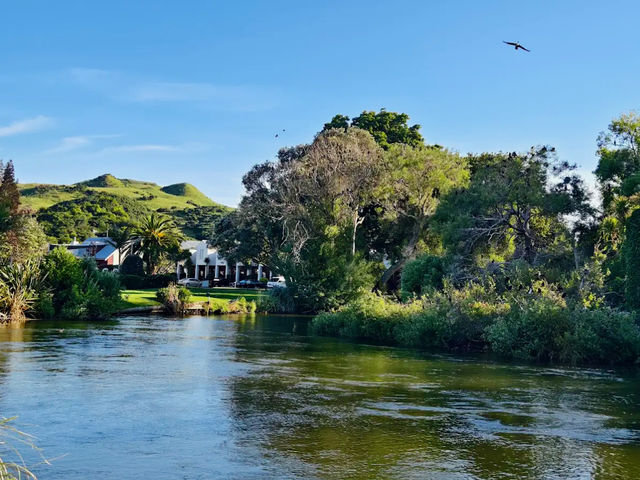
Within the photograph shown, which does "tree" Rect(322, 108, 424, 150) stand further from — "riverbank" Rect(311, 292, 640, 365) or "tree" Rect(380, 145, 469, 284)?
"riverbank" Rect(311, 292, 640, 365)

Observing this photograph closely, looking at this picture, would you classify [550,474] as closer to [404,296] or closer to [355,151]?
[404,296]

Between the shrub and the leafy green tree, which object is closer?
the leafy green tree

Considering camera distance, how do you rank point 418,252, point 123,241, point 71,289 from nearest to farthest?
point 71,289 → point 418,252 → point 123,241

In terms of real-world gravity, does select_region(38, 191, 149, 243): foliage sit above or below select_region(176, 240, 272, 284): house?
above

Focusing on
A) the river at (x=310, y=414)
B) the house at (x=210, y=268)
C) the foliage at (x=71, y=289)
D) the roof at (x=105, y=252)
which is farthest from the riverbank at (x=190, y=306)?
the house at (x=210, y=268)

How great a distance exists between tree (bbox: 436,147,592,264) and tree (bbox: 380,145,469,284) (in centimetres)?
1260

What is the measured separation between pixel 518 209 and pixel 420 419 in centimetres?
2957

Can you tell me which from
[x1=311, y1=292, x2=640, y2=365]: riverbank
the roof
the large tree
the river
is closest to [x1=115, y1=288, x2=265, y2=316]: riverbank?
the large tree

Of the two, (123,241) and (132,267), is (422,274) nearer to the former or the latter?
(132,267)

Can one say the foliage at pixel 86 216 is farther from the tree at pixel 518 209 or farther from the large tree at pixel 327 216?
the tree at pixel 518 209

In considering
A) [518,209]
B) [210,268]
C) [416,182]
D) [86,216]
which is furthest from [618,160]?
[86,216]

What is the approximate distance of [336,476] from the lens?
13.1 meters

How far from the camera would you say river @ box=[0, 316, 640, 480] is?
546 inches

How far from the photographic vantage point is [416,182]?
2384 inches
